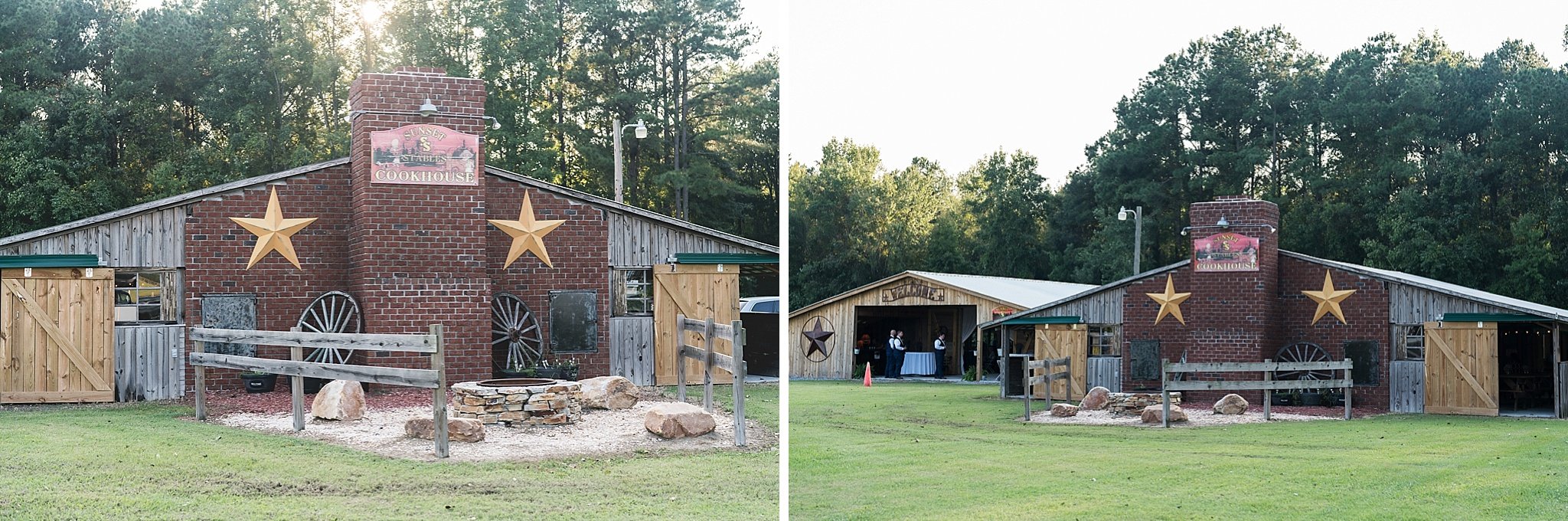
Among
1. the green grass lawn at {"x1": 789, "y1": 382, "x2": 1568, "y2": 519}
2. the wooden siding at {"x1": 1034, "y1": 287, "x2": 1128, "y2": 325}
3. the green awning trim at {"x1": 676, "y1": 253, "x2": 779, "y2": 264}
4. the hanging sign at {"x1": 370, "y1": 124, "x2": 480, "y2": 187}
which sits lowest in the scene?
the green grass lawn at {"x1": 789, "y1": 382, "x2": 1568, "y2": 519}

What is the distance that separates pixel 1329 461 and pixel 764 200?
61.9ft

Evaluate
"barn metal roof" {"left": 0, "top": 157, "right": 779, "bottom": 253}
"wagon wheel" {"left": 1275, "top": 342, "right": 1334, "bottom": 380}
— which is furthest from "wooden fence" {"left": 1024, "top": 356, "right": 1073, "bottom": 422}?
"barn metal roof" {"left": 0, "top": 157, "right": 779, "bottom": 253}

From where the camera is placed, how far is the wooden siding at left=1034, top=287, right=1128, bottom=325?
20250 millimetres

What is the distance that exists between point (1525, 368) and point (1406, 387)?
2.26 m

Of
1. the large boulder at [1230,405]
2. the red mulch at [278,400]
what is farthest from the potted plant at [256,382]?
the large boulder at [1230,405]

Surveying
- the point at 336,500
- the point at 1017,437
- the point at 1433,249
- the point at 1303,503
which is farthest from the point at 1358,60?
the point at 336,500

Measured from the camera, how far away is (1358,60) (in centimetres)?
3666

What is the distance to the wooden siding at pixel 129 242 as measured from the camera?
45.5 ft

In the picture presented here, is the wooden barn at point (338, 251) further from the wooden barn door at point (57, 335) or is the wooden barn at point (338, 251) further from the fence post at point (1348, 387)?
the fence post at point (1348, 387)

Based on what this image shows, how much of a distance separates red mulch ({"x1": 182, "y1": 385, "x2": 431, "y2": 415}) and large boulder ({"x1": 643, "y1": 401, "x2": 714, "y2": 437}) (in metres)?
3.51

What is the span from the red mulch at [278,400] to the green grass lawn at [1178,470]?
153 inches

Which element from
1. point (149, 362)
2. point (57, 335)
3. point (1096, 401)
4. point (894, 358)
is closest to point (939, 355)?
point (894, 358)

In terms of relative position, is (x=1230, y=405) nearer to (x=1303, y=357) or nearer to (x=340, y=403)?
(x=1303, y=357)

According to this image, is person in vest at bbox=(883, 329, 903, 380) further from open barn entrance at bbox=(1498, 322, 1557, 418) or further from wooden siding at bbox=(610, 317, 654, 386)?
open barn entrance at bbox=(1498, 322, 1557, 418)
